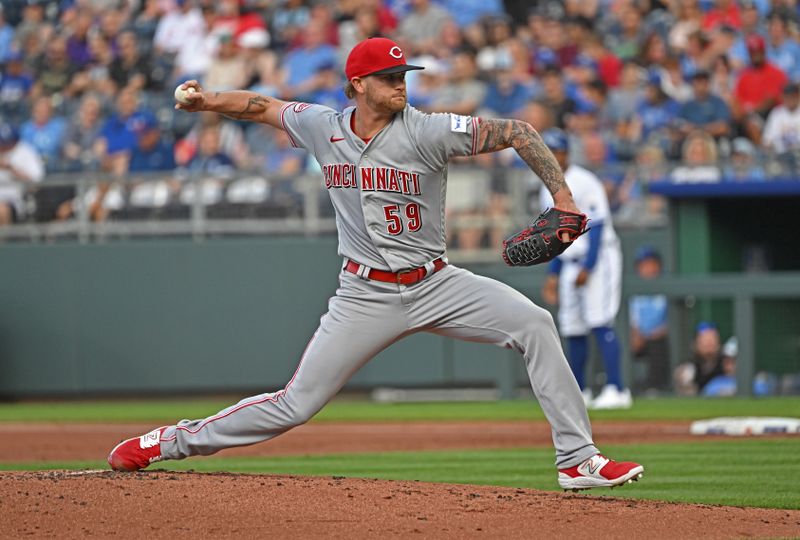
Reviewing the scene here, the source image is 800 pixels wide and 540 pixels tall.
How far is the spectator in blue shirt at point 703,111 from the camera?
13.4 metres

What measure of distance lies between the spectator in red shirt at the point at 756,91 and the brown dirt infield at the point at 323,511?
794cm

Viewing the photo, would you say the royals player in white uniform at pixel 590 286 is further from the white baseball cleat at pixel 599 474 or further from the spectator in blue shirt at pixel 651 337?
the white baseball cleat at pixel 599 474

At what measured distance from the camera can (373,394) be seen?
14.4m

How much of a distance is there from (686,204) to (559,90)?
197cm

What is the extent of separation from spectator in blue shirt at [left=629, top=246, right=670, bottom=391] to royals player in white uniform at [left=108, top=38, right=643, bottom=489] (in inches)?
280

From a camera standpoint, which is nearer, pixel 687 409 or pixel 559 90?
pixel 687 409

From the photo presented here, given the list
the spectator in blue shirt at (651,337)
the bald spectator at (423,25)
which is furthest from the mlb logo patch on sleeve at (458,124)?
the bald spectator at (423,25)

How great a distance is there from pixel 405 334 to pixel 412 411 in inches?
270

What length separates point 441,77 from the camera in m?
14.9

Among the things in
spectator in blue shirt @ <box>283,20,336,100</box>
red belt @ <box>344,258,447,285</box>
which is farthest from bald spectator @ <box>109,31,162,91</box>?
red belt @ <box>344,258,447,285</box>

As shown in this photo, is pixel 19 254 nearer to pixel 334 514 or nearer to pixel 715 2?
pixel 715 2

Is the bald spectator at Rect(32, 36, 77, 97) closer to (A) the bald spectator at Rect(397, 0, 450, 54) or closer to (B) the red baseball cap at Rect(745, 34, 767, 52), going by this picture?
(A) the bald spectator at Rect(397, 0, 450, 54)

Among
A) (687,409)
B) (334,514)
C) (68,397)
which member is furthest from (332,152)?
(68,397)

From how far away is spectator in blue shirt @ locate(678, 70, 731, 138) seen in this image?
13.4m
